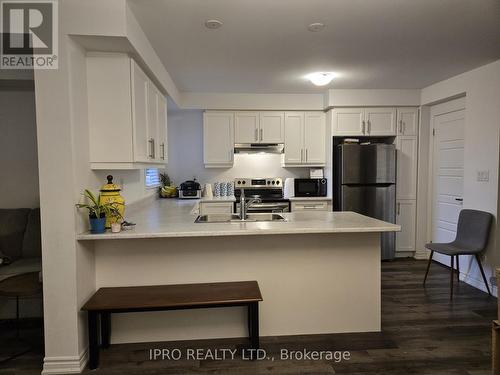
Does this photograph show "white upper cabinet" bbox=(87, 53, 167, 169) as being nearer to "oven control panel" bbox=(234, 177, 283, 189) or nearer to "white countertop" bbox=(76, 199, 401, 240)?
"white countertop" bbox=(76, 199, 401, 240)

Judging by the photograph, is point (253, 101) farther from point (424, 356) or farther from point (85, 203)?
point (424, 356)

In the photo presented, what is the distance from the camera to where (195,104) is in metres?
4.75

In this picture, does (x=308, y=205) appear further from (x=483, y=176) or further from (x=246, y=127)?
(x=483, y=176)

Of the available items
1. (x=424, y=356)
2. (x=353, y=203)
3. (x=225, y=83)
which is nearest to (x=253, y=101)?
(x=225, y=83)

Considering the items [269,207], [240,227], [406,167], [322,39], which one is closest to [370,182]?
[406,167]

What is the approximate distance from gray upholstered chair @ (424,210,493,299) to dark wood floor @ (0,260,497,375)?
1.64ft

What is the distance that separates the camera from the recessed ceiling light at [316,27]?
248 centimetres

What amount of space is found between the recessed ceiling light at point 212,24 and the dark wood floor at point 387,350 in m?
2.46

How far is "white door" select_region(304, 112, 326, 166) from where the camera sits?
196 inches

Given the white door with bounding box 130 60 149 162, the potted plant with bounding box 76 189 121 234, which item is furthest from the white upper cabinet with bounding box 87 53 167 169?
the potted plant with bounding box 76 189 121 234

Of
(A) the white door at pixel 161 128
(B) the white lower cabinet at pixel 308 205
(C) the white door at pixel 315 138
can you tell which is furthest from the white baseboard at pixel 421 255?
(A) the white door at pixel 161 128

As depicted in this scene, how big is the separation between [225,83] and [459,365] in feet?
12.1

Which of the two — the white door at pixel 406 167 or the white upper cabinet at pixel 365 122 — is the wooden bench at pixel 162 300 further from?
the white door at pixel 406 167

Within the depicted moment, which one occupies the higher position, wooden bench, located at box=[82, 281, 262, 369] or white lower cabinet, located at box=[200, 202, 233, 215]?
white lower cabinet, located at box=[200, 202, 233, 215]
